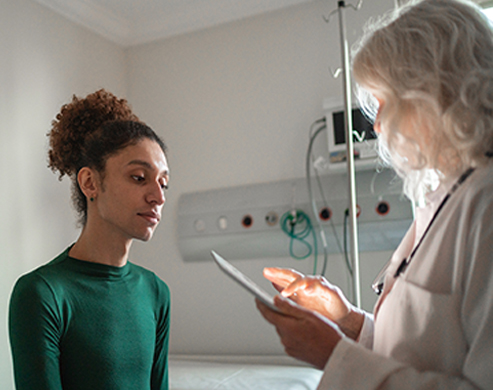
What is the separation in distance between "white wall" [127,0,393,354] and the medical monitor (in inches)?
6.6

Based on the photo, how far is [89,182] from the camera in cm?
134

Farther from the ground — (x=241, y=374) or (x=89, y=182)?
(x=89, y=182)

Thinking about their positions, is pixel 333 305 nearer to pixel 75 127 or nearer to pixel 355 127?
pixel 75 127

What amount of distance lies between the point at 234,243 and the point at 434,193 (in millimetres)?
1724

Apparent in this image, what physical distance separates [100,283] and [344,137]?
54.5 inches

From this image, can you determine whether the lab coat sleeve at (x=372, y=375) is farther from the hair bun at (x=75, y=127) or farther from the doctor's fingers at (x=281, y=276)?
the hair bun at (x=75, y=127)

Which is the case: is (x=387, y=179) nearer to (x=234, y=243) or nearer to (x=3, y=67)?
(x=234, y=243)

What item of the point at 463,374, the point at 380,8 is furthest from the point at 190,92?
the point at 463,374

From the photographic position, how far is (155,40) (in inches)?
113

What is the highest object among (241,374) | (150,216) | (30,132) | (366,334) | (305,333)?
(30,132)

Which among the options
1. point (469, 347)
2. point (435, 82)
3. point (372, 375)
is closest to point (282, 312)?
point (372, 375)

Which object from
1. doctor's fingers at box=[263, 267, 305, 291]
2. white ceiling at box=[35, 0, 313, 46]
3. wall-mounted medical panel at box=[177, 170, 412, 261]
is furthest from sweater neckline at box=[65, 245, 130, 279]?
white ceiling at box=[35, 0, 313, 46]

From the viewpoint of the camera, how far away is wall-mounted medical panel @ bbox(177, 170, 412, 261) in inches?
89.0

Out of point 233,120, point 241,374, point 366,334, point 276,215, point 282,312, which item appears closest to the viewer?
point 282,312
